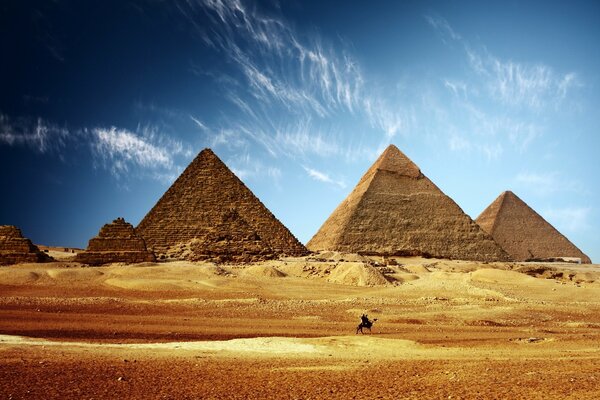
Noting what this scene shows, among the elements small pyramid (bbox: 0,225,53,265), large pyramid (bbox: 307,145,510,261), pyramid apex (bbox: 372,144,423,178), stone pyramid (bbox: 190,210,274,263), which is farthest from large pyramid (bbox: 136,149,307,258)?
pyramid apex (bbox: 372,144,423,178)

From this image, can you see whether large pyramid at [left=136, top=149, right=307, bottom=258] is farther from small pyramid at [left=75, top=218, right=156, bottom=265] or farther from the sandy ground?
the sandy ground

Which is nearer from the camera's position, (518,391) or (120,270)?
(518,391)

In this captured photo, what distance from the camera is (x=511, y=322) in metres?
15.3

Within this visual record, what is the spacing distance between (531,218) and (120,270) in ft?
195

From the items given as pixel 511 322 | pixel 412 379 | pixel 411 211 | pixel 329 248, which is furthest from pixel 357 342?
pixel 411 211

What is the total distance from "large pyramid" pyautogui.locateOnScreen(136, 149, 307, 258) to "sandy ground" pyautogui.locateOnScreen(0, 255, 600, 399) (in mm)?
18288

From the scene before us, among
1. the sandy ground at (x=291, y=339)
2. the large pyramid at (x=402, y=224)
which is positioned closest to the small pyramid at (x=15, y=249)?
the sandy ground at (x=291, y=339)

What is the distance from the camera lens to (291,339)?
33.5 ft

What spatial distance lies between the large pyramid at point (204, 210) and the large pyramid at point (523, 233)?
36440 millimetres

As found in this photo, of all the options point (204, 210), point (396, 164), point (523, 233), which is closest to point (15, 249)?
point (204, 210)

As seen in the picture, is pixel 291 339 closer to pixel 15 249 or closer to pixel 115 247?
pixel 115 247

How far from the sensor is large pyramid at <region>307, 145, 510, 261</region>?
5622 cm

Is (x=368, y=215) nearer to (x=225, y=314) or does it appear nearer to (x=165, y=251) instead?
(x=165, y=251)

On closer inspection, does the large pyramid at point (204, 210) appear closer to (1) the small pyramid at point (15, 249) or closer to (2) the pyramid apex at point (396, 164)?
(1) the small pyramid at point (15, 249)
